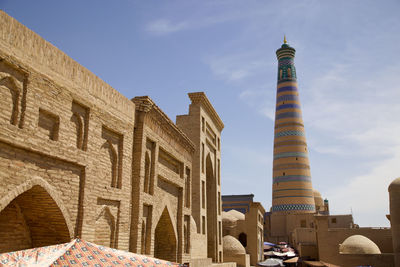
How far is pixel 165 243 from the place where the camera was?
39.0 ft

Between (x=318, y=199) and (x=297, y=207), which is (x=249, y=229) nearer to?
(x=297, y=207)

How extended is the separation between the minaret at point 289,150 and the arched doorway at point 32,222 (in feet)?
119

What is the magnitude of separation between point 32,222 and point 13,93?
2.34 m

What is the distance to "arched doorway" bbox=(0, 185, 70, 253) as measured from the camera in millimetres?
6328

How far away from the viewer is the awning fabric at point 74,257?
4.50 m

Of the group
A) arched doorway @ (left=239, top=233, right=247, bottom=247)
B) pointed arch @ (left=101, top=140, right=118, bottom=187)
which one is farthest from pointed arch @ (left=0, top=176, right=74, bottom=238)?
arched doorway @ (left=239, top=233, right=247, bottom=247)

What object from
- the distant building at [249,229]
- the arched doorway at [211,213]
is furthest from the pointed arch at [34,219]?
the distant building at [249,229]

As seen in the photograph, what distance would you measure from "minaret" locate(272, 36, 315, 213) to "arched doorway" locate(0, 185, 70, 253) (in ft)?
119

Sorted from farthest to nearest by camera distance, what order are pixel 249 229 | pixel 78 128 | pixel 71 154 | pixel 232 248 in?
pixel 249 229 < pixel 232 248 < pixel 78 128 < pixel 71 154

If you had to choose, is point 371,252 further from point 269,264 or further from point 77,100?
point 77,100

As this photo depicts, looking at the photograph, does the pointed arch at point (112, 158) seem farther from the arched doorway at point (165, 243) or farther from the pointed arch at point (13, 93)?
the arched doorway at point (165, 243)

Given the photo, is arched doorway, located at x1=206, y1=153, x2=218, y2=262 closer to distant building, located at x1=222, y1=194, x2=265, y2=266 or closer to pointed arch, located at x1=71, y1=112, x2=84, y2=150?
distant building, located at x1=222, y1=194, x2=265, y2=266

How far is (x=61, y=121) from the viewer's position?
675 cm

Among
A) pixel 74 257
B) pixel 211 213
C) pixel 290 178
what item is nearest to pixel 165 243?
pixel 74 257
